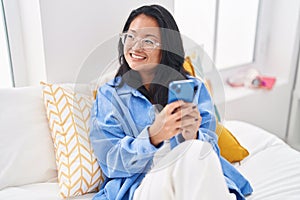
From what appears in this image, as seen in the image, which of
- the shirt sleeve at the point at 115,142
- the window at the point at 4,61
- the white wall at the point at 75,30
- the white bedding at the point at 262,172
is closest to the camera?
the shirt sleeve at the point at 115,142

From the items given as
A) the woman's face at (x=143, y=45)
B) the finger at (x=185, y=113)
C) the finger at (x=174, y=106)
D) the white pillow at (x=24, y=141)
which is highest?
the woman's face at (x=143, y=45)

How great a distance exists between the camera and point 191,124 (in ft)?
3.66

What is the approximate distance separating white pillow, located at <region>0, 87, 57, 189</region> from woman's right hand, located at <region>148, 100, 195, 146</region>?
43 cm

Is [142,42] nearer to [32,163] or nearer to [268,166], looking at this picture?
[32,163]

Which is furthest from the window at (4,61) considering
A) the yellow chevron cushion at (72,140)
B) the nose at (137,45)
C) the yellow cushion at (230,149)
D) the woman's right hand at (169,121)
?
the yellow cushion at (230,149)

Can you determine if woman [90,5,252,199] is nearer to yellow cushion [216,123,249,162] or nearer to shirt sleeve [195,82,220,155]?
shirt sleeve [195,82,220,155]

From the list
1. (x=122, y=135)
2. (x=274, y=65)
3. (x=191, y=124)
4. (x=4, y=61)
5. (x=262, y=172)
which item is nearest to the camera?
(x=191, y=124)

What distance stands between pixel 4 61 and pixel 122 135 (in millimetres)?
686

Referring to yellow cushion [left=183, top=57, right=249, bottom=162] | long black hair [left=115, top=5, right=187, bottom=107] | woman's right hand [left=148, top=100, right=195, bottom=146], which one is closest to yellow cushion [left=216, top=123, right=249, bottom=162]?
yellow cushion [left=183, top=57, right=249, bottom=162]

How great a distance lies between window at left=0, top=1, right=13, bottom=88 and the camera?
5.06 ft

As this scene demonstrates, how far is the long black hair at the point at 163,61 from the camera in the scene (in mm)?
1221

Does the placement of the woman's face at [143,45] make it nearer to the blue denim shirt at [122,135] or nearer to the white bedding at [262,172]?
the blue denim shirt at [122,135]

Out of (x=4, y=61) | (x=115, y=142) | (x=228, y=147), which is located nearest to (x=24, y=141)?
(x=115, y=142)

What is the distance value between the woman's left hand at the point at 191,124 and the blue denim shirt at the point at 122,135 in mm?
66
